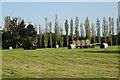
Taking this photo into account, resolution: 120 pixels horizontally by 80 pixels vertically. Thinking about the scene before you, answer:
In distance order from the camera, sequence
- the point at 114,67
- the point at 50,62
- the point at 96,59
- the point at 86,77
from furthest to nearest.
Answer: the point at 96,59 → the point at 50,62 → the point at 114,67 → the point at 86,77

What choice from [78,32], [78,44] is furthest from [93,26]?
[78,44]

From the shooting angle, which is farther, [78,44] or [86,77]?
[78,44]

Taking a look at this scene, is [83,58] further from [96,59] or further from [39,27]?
[39,27]

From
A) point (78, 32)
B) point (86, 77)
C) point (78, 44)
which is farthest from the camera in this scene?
point (78, 32)

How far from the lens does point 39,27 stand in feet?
241

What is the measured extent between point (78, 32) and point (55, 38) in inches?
244

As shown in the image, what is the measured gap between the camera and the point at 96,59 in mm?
20000

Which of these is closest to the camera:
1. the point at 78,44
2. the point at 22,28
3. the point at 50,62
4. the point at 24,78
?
the point at 24,78

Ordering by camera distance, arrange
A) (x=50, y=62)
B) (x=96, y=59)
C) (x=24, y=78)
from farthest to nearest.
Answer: (x=96, y=59), (x=50, y=62), (x=24, y=78)

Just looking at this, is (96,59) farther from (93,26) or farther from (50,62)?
(93,26)

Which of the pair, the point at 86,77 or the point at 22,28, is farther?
the point at 22,28

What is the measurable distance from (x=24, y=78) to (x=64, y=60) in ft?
24.9

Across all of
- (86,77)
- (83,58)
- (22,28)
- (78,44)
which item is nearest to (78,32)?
(22,28)

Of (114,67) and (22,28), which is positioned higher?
(22,28)
